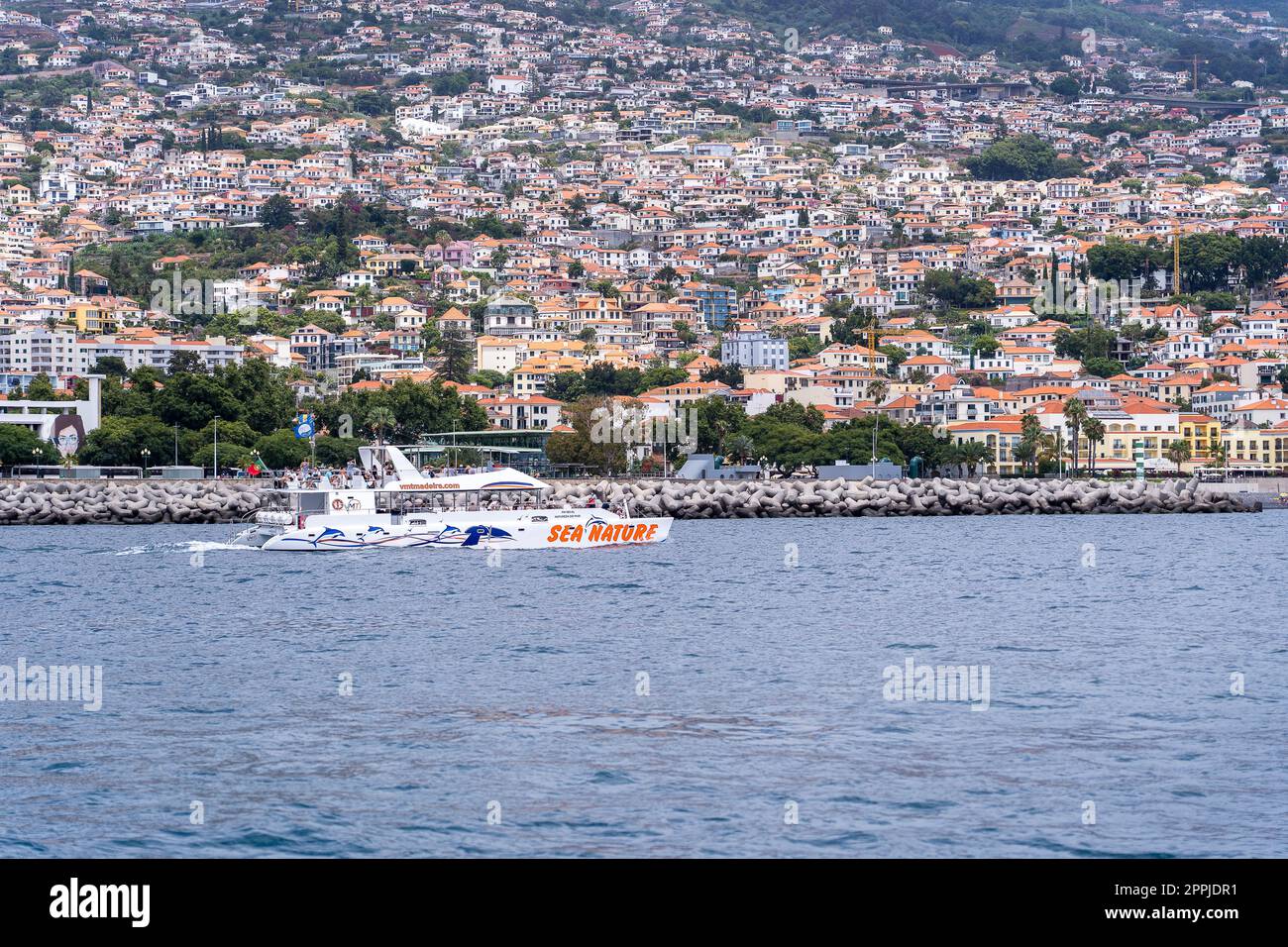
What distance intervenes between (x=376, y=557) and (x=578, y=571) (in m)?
5.06

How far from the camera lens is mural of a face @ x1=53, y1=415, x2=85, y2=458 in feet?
214

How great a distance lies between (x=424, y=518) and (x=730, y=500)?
13.0m

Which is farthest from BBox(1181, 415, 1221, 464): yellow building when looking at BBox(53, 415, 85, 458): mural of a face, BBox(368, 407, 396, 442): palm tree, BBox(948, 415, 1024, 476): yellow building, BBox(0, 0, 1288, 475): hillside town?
BBox(53, 415, 85, 458): mural of a face

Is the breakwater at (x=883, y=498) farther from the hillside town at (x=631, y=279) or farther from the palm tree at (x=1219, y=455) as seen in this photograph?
the palm tree at (x=1219, y=455)

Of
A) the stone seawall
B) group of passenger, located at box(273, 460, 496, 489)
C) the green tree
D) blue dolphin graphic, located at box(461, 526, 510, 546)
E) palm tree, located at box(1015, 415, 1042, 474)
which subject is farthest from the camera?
palm tree, located at box(1015, 415, 1042, 474)

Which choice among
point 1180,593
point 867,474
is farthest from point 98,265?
point 1180,593

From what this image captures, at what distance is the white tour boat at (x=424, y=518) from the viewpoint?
34438 mm

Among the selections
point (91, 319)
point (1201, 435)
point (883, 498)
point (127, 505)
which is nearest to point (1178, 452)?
point (1201, 435)

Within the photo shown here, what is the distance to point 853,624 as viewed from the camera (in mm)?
21562

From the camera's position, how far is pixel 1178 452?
7312 centimetres

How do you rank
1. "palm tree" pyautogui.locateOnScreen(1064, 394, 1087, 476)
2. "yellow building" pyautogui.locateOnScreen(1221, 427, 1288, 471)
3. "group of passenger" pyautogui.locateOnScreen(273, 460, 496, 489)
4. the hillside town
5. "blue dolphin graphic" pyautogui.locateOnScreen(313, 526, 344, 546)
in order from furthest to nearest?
"yellow building" pyautogui.locateOnScreen(1221, 427, 1288, 471), "palm tree" pyautogui.locateOnScreen(1064, 394, 1087, 476), the hillside town, "group of passenger" pyautogui.locateOnScreen(273, 460, 496, 489), "blue dolphin graphic" pyautogui.locateOnScreen(313, 526, 344, 546)

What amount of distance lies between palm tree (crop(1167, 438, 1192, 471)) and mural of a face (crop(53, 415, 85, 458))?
39992 millimetres

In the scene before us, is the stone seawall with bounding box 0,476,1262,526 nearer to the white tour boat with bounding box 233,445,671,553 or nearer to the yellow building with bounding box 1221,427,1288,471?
the white tour boat with bounding box 233,445,671,553

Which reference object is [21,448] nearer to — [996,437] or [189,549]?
[189,549]
